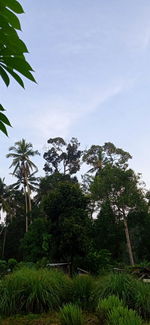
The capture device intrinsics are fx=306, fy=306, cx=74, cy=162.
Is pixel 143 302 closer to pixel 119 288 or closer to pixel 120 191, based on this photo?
pixel 119 288

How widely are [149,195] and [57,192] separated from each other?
957 cm

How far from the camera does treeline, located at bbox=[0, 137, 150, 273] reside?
18.4 m

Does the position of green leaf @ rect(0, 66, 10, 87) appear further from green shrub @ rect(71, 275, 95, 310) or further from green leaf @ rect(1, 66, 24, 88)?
green shrub @ rect(71, 275, 95, 310)

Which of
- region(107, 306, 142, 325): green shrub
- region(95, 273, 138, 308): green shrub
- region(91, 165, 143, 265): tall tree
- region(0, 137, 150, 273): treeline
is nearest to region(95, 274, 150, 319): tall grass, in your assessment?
region(95, 273, 138, 308): green shrub

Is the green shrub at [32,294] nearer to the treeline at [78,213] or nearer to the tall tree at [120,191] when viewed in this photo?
the treeline at [78,213]

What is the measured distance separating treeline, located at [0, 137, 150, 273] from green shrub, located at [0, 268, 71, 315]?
11.4m

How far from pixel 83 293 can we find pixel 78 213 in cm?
1295

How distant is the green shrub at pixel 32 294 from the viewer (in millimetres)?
5383

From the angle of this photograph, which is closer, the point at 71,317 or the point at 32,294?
the point at 71,317

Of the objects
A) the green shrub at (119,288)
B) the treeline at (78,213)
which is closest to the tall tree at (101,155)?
the treeline at (78,213)

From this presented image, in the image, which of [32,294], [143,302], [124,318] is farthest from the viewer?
[32,294]

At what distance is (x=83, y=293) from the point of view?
5.62m

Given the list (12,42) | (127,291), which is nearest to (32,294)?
(127,291)

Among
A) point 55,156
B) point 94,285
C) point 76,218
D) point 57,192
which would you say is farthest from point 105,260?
point 55,156
